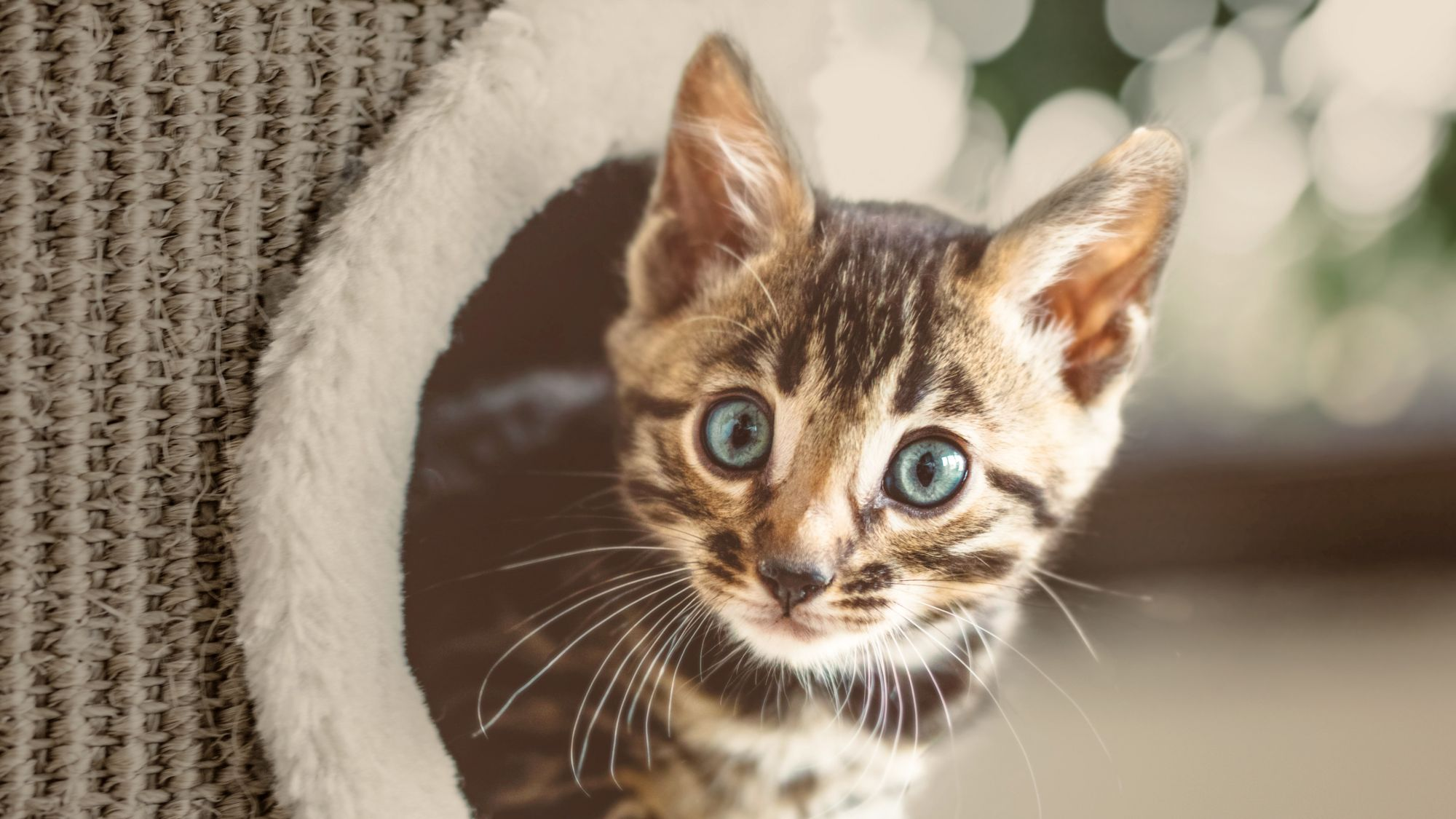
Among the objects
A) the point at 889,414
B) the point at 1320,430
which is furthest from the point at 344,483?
the point at 1320,430

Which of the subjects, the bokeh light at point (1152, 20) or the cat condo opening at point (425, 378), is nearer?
the cat condo opening at point (425, 378)

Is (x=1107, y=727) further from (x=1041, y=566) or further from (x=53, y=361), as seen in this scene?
(x=53, y=361)

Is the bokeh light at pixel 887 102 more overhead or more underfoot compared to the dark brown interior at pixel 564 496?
more overhead

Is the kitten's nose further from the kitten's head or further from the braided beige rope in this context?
the braided beige rope

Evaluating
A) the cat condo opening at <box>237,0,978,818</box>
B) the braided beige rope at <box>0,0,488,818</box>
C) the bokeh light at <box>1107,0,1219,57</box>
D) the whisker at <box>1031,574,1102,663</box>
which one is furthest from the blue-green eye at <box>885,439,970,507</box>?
the bokeh light at <box>1107,0,1219,57</box>

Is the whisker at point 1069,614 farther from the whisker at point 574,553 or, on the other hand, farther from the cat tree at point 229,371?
the cat tree at point 229,371

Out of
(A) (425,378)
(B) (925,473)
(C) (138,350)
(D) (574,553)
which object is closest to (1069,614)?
(B) (925,473)

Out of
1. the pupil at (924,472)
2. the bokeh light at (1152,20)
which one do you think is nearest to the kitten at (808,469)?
the pupil at (924,472)

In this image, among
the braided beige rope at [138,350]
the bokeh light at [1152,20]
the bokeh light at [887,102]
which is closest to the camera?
the braided beige rope at [138,350]
